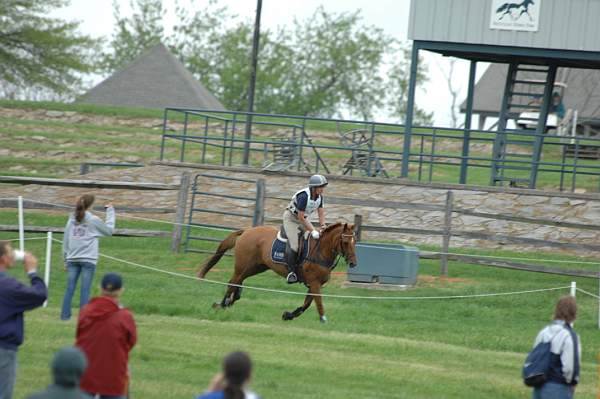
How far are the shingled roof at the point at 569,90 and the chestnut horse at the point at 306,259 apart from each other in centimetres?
3113

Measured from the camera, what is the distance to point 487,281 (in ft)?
78.0

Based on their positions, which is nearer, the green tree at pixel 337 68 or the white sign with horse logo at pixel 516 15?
the white sign with horse logo at pixel 516 15

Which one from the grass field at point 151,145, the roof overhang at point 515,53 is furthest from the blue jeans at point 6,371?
the grass field at point 151,145

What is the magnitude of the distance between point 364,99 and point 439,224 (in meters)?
55.9

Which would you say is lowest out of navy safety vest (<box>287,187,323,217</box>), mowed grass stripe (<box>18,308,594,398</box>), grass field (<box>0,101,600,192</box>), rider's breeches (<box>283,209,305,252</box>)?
mowed grass stripe (<box>18,308,594,398</box>)

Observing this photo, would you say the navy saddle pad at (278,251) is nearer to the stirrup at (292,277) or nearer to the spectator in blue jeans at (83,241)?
the stirrup at (292,277)

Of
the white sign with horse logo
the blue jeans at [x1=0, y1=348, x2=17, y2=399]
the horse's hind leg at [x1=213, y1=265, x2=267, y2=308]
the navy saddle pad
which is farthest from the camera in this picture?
the white sign with horse logo

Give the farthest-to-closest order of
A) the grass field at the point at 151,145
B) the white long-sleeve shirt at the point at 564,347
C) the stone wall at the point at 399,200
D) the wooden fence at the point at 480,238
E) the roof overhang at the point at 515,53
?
1. the grass field at the point at 151,145
2. the roof overhang at the point at 515,53
3. the stone wall at the point at 399,200
4. the wooden fence at the point at 480,238
5. the white long-sleeve shirt at the point at 564,347

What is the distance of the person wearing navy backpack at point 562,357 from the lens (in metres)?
10.7

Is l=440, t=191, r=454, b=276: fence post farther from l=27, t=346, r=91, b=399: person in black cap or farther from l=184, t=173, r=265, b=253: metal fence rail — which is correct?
l=27, t=346, r=91, b=399: person in black cap

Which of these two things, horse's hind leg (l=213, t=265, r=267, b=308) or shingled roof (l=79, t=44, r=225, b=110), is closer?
horse's hind leg (l=213, t=265, r=267, b=308)

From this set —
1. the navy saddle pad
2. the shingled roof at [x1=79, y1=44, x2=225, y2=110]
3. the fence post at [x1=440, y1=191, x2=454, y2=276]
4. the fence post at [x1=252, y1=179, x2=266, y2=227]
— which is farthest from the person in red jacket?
the shingled roof at [x1=79, y1=44, x2=225, y2=110]

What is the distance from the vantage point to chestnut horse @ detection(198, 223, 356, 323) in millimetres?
18562

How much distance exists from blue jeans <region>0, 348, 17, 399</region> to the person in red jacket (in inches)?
31.6
